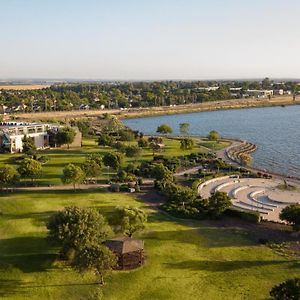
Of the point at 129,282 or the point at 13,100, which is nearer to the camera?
the point at 129,282

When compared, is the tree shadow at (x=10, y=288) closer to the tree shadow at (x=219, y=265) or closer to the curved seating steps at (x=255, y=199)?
the tree shadow at (x=219, y=265)

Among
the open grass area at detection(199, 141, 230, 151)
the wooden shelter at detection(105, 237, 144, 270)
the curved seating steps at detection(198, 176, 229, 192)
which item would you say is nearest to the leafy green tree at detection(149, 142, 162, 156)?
the open grass area at detection(199, 141, 230, 151)

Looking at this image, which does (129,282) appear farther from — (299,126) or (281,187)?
(299,126)

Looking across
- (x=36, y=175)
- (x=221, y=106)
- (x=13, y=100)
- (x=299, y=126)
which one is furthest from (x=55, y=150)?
(x=221, y=106)

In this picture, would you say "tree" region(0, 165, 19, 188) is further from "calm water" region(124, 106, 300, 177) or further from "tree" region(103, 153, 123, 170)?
"calm water" region(124, 106, 300, 177)

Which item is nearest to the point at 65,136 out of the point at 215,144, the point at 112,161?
the point at 112,161

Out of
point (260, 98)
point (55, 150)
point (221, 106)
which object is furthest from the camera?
point (260, 98)

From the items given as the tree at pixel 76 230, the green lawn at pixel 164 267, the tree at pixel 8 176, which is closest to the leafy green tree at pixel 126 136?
the tree at pixel 8 176
